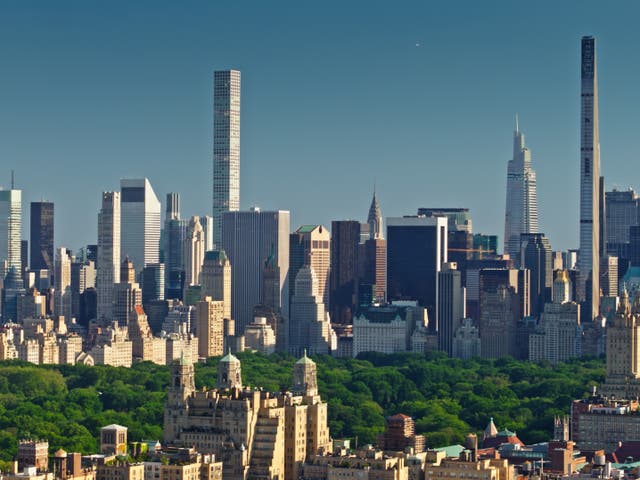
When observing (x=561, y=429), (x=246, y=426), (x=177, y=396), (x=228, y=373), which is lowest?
(x=561, y=429)

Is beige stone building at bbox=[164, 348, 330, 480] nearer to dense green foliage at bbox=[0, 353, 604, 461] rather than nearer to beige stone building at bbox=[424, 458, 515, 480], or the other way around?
beige stone building at bbox=[424, 458, 515, 480]

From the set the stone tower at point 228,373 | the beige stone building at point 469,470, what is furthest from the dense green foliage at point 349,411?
the beige stone building at point 469,470

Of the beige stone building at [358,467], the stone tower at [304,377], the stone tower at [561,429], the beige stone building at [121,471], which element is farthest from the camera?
the stone tower at [561,429]

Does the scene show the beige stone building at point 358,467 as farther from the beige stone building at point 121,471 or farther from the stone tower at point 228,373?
the stone tower at point 228,373

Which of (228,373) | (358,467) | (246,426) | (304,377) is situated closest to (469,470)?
(358,467)

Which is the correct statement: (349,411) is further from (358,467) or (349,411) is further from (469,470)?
(469,470)

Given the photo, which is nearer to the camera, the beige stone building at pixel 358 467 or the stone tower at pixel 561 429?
the beige stone building at pixel 358 467

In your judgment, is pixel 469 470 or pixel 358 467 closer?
pixel 469 470

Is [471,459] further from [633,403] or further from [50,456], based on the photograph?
[633,403]

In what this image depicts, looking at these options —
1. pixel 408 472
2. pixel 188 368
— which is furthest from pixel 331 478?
pixel 188 368
